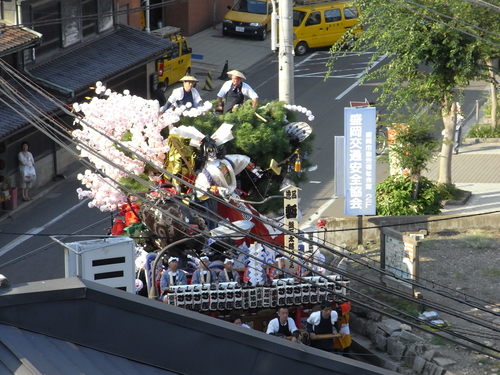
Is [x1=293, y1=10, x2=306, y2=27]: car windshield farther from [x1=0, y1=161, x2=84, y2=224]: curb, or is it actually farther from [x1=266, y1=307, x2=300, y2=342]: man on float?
[x1=266, y1=307, x2=300, y2=342]: man on float

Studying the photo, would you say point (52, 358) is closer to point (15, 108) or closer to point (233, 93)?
point (233, 93)

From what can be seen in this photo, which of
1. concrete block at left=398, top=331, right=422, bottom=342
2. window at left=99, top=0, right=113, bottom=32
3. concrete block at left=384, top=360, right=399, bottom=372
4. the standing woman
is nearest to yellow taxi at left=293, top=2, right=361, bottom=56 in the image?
window at left=99, top=0, right=113, bottom=32

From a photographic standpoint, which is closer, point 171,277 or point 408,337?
point 171,277

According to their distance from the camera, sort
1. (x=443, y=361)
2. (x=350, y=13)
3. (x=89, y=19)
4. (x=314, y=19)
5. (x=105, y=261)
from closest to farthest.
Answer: (x=105, y=261) → (x=443, y=361) → (x=89, y=19) → (x=314, y=19) → (x=350, y=13)

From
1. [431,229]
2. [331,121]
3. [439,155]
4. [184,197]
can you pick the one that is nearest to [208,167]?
[184,197]

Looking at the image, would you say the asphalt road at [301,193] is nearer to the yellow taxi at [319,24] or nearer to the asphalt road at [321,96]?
the asphalt road at [321,96]

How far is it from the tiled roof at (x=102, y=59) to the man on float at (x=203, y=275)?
1112 centimetres

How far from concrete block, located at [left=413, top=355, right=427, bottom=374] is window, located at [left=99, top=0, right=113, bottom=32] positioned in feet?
57.9

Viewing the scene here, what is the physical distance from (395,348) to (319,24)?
24.6 meters

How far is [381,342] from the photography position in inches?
784

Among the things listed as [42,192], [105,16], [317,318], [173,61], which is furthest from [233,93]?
[173,61]

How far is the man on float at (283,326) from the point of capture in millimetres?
18062

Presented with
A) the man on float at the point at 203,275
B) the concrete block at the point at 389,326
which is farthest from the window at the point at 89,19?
the concrete block at the point at 389,326

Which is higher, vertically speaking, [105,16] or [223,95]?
[223,95]
